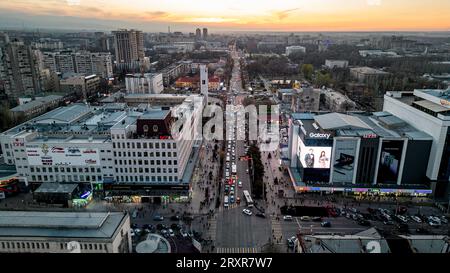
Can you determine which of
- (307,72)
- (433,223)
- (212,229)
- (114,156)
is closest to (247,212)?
(212,229)

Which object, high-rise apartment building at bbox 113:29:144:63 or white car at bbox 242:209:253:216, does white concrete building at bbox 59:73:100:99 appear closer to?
high-rise apartment building at bbox 113:29:144:63

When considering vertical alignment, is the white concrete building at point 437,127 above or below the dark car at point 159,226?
above

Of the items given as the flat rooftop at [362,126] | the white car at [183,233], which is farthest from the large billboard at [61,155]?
the flat rooftop at [362,126]

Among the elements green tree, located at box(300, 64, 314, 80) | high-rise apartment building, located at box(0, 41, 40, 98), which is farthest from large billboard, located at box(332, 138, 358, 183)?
green tree, located at box(300, 64, 314, 80)

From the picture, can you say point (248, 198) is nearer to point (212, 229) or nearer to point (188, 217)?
point (212, 229)

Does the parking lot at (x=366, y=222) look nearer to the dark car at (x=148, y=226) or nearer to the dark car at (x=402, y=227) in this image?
the dark car at (x=402, y=227)

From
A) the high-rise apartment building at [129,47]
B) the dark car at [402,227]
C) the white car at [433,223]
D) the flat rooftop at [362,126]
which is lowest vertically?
the white car at [433,223]
